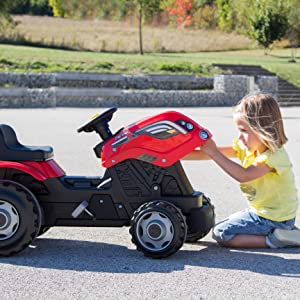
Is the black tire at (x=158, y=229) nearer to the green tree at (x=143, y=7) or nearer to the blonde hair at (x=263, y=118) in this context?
the blonde hair at (x=263, y=118)

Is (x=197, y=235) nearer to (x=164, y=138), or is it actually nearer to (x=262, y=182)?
(x=262, y=182)

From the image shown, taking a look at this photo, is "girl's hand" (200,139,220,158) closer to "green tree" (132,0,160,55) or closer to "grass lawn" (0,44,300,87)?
"grass lawn" (0,44,300,87)

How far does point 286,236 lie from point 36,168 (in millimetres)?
1717

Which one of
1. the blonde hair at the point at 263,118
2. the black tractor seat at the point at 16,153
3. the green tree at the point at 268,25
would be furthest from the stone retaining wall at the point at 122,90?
the blonde hair at the point at 263,118

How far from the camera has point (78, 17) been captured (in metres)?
71.9

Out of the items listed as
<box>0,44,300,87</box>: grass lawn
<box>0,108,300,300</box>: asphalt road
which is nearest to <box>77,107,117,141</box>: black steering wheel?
<box>0,108,300,300</box>: asphalt road

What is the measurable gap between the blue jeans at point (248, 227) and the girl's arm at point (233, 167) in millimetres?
370

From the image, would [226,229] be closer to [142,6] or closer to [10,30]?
[142,6]

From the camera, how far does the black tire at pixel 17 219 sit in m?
4.67

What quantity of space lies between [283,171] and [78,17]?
68.6 m

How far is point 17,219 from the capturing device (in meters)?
4.70

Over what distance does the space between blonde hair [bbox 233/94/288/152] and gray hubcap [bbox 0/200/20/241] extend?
5.30 ft

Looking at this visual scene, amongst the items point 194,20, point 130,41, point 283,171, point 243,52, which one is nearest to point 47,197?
point 283,171

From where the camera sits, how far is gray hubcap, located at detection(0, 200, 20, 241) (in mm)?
4688
